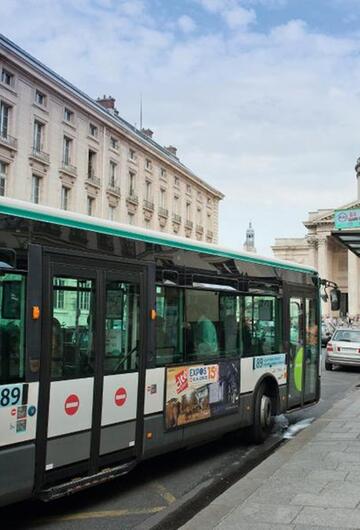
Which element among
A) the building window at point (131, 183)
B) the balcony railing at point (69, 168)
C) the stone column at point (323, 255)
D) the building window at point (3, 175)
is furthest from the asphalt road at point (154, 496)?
the stone column at point (323, 255)

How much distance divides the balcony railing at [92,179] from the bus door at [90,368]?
45.4m

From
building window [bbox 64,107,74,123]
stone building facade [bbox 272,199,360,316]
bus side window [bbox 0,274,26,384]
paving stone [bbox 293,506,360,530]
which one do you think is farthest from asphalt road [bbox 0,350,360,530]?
stone building facade [bbox 272,199,360,316]

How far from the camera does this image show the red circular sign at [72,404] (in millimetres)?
5185

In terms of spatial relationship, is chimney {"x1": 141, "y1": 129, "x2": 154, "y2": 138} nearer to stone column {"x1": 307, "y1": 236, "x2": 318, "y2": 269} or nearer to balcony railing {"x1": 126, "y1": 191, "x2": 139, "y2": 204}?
balcony railing {"x1": 126, "y1": 191, "x2": 139, "y2": 204}

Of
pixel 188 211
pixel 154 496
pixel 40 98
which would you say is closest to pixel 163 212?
pixel 188 211

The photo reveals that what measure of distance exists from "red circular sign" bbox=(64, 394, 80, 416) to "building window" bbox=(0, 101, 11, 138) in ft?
123

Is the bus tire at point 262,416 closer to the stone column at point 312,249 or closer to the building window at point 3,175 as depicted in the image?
Answer: the building window at point 3,175

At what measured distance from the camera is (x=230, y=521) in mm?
4777

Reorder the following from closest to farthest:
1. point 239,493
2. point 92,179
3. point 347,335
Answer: point 239,493 < point 347,335 < point 92,179

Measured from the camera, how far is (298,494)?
5461 mm

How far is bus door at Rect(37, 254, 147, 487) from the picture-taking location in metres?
5.08

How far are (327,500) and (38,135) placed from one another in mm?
42076

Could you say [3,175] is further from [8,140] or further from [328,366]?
[328,366]

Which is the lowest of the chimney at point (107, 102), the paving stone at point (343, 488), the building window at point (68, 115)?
the paving stone at point (343, 488)
